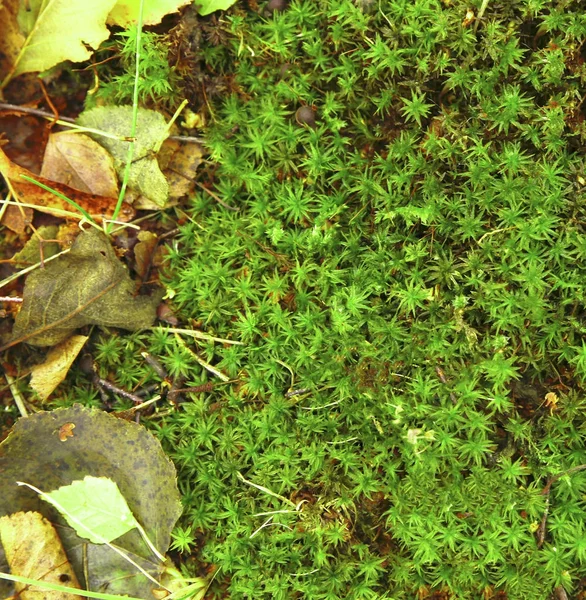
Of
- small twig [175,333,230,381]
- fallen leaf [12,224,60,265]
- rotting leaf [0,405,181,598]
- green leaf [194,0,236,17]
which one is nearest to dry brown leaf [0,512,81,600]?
rotting leaf [0,405,181,598]

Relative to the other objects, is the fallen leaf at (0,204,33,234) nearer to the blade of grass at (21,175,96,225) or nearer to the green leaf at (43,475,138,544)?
the blade of grass at (21,175,96,225)

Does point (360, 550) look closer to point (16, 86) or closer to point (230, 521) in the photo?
point (230, 521)

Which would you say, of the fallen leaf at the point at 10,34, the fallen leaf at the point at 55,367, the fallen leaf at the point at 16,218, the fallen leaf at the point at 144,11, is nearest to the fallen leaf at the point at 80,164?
the fallen leaf at the point at 16,218

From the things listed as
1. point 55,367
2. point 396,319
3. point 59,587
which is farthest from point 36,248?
point 396,319

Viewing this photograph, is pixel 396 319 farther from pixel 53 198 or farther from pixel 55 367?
pixel 53 198

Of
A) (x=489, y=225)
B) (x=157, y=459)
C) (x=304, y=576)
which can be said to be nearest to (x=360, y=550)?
(x=304, y=576)

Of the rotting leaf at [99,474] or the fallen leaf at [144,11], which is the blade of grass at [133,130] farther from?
the rotting leaf at [99,474]
